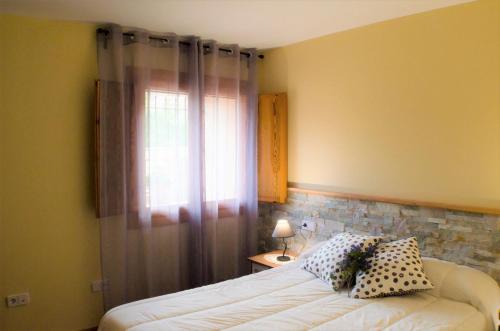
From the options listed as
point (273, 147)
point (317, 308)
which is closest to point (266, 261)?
point (273, 147)

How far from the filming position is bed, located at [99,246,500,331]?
205 cm

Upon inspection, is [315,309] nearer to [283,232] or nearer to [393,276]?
[393,276]

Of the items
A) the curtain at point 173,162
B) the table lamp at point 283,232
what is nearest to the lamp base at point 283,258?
the table lamp at point 283,232

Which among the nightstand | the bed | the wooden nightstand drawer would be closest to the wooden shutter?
the nightstand

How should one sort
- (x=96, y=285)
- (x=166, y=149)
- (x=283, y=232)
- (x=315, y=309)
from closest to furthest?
(x=315, y=309) < (x=96, y=285) < (x=166, y=149) < (x=283, y=232)

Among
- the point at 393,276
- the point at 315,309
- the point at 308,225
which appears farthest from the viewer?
the point at 308,225

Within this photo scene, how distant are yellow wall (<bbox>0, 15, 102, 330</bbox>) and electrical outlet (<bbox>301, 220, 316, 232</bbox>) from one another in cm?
179

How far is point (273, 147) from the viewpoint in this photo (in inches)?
151

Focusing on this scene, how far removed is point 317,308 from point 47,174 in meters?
2.16

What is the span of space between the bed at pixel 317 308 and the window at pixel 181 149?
1.09 meters

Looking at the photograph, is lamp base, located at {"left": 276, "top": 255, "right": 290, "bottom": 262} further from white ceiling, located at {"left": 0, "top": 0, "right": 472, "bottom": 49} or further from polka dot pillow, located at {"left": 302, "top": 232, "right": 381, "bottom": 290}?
white ceiling, located at {"left": 0, "top": 0, "right": 472, "bottom": 49}

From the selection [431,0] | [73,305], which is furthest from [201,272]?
[431,0]

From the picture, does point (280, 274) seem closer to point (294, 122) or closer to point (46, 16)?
point (294, 122)

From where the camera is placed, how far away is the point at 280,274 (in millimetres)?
2857
